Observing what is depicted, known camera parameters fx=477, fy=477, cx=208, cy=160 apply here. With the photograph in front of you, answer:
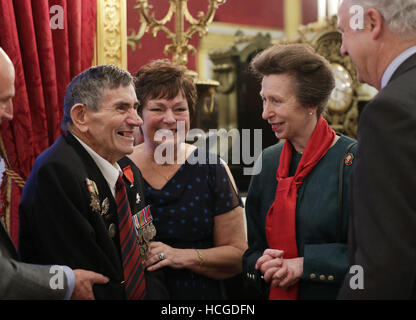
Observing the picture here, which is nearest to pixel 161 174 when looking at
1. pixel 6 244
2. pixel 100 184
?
pixel 100 184

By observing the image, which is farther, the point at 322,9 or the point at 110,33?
the point at 322,9

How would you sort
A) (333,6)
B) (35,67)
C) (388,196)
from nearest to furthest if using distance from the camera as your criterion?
(388,196) < (35,67) < (333,6)

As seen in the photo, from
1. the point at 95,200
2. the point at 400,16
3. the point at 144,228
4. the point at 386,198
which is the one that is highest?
the point at 400,16

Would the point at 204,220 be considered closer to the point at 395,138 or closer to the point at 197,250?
the point at 197,250

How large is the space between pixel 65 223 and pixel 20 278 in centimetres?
22

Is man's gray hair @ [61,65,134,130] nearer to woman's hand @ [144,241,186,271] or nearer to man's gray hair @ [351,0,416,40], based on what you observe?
→ woman's hand @ [144,241,186,271]

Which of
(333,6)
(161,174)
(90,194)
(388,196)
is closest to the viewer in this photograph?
(388,196)

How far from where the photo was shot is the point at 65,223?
1.50 m

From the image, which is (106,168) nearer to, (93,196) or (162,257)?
(93,196)

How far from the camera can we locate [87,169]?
1.63 metres

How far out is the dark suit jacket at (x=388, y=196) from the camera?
1.13 metres

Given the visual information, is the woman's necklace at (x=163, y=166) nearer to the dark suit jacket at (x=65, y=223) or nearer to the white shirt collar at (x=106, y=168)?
the white shirt collar at (x=106, y=168)

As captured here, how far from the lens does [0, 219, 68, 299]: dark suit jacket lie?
4.37 feet

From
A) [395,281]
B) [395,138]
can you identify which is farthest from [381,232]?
[395,138]
